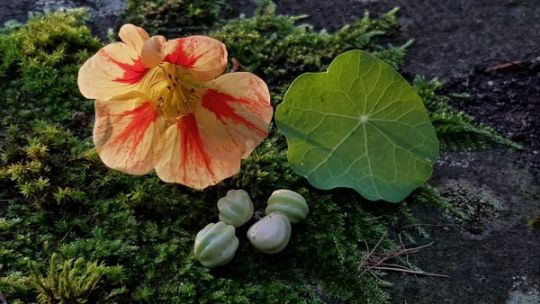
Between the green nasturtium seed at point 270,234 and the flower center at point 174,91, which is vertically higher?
the flower center at point 174,91

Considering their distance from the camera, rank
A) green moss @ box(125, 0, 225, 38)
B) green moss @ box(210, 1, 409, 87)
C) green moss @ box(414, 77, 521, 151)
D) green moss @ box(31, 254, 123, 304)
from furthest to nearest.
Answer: green moss @ box(125, 0, 225, 38)
green moss @ box(210, 1, 409, 87)
green moss @ box(414, 77, 521, 151)
green moss @ box(31, 254, 123, 304)

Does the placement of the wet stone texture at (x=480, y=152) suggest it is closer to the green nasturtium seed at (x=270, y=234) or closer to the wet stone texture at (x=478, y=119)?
the wet stone texture at (x=478, y=119)

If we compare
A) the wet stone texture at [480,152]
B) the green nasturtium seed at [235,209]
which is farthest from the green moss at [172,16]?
the green nasturtium seed at [235,209]

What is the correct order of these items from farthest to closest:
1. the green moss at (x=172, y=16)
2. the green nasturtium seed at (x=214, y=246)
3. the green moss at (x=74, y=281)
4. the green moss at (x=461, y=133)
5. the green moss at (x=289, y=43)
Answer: the green moss at (x=172, y=16)
the green moss at (x=289, y=43)
the green moss at (x=461, y=133)
the green nasturtium seed at (x=214, y=246)
the green moss at (x=74, y=281)

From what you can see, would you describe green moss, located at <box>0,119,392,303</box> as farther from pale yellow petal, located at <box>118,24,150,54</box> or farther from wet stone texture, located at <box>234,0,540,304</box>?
pale yellow petal, located at <box>118,24,150,54</box>

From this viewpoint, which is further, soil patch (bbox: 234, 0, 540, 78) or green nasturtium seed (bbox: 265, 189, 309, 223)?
soil patch (bbox: 234, 0, 540, 78)

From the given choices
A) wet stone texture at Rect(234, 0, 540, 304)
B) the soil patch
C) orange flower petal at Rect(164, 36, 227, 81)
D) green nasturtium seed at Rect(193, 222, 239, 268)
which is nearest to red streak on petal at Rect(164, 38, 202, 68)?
orange flower petal at Rect(164, 36, 227, 81)
